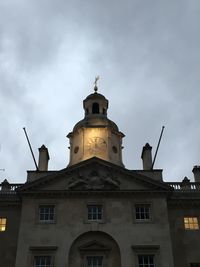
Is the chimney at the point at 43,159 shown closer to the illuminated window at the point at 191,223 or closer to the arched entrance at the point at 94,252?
the arched entrance at the point at 94,252

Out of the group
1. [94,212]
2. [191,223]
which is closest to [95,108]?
[94,212]

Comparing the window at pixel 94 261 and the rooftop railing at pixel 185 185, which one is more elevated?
the rooftop railing at pixel 185 185

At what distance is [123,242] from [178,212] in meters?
5.95

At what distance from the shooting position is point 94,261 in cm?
3609

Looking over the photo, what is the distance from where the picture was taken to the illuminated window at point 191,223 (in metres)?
38.5

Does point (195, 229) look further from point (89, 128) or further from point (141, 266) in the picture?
point (89, 128)

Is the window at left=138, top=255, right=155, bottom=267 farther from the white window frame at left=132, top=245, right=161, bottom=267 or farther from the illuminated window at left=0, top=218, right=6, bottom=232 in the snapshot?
the illuminated window at left=0, top=218, right=6, bottom=232

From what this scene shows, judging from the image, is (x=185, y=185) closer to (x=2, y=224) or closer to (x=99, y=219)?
(x=99, y=219)

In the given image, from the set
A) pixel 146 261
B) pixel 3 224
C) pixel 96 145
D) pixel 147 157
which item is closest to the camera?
pixel 146 261

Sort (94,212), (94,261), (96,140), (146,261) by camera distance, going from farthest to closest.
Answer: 1. (96,140)
2. (94,212)
3. (94,261)
4. (146,261)

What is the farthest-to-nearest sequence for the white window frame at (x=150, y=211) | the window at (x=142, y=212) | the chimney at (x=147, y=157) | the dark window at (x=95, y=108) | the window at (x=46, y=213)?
1. the dark window at (x=95, y=108)
2. the chimney at (x=147, y=157)
3. the window at (x=142, y=212)
4. the window at (x=46, y=213)
5. the white window frame at (x=150, y=211)

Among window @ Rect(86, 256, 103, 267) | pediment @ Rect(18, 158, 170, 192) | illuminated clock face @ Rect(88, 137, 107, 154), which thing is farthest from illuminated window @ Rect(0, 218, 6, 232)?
illuminated clock face @ Rect(88, 137, 107, 154)

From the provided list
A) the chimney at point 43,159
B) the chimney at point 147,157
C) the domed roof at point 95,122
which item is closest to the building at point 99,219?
the chimney at point 147,157

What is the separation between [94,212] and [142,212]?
13.1 ft
